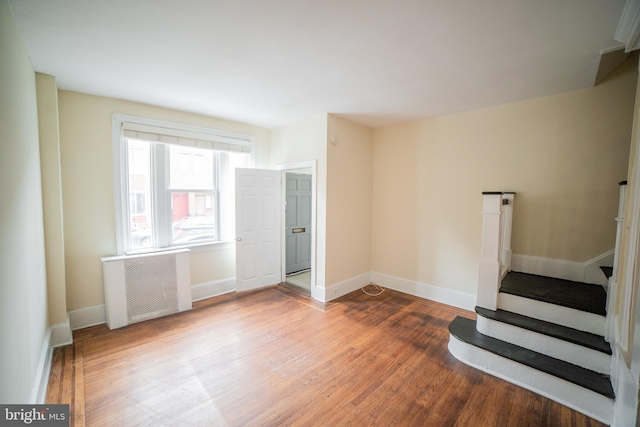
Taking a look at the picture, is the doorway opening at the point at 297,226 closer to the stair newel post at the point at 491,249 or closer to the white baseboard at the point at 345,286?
the white baseboard at the point at 345,286

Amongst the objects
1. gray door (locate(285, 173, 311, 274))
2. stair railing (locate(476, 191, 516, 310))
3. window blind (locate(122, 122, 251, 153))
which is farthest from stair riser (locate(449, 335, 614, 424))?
window blind (locate(122, 122, 251, 153))

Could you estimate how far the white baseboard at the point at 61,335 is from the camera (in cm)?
263

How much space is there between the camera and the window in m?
3.30

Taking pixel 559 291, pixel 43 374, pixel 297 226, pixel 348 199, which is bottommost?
pixel 43 374

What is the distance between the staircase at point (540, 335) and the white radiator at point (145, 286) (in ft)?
11.3

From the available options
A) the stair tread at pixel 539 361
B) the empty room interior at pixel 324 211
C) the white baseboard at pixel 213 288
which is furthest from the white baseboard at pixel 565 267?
the white baseboard at pixel 213 288

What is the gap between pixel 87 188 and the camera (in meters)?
3.06

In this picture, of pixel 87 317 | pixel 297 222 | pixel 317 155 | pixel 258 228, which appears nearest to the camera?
pixel 87 317

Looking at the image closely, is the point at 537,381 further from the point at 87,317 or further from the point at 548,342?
the point at 87,317

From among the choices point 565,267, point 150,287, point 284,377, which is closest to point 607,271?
point 565,267

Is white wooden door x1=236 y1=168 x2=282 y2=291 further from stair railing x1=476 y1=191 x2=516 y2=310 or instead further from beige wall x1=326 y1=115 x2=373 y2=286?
stair railing x1=476 y1=191 x2=516 y2=310

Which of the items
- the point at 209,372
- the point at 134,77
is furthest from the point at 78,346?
the point at 134,77

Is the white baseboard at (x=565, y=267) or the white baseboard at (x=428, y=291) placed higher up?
the white baseboard at (x=565, y=267)

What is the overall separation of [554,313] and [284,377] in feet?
8.33
